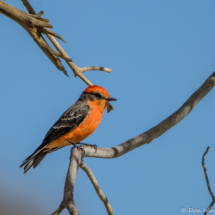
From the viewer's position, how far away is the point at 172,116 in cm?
580

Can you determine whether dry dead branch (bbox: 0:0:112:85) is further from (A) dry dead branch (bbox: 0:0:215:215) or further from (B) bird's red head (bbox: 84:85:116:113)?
(B) bird's red head (bbox: 84:85:116:113)

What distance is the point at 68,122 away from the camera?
7.06 metres

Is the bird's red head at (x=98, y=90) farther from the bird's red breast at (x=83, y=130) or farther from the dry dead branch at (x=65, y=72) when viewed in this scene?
the dry dead branch at (x=65, y=72)

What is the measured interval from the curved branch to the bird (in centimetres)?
136

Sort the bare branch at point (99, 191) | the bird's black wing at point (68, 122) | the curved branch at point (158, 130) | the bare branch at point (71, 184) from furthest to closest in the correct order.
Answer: the bird's black wing at point (68, 122) < the bare branch at point (99, 191) < the curved branch at point (158, 130) < the bare branch at point (71, 184)

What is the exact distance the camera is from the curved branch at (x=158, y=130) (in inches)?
211

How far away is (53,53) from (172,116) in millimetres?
2278

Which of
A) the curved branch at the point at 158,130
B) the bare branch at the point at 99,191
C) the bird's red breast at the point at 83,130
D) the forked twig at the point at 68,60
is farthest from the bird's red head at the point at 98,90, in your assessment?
the bare branch at the point at 99,191

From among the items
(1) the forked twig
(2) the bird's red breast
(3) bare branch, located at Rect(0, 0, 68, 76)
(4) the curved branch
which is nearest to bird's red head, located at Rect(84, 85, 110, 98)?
(1) the forked twig

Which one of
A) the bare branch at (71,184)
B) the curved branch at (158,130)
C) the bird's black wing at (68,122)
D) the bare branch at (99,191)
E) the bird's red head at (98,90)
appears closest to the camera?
the bare branch at (71,184)

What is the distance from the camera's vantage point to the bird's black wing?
6.91m

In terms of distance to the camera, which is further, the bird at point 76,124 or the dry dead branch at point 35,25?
the bird at point 76,124

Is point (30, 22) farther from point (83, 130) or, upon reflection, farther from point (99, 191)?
point (99, 191)

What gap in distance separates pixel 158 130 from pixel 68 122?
2.11m
